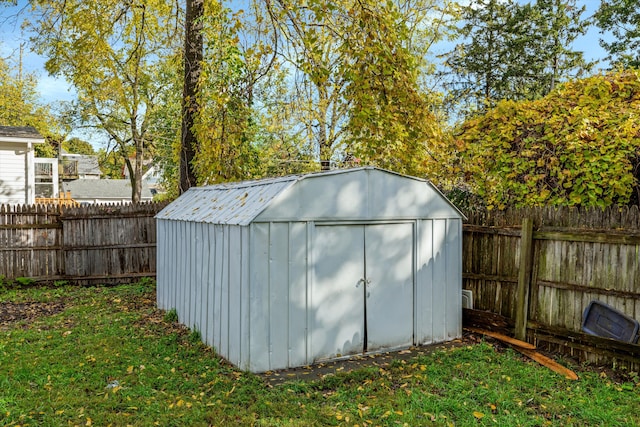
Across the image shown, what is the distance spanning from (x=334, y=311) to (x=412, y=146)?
4800 mm

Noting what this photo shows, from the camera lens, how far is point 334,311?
211 inches

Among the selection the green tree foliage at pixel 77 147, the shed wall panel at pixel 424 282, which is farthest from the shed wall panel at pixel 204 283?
the green tree foliage at pixel 77 147

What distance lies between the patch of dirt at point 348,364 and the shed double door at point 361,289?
11 centimetres

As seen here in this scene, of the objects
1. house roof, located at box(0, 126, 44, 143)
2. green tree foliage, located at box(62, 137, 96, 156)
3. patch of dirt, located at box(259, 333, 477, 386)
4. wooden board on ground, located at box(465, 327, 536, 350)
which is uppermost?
green tree foliage, located at box(62, 137, 96, 156)

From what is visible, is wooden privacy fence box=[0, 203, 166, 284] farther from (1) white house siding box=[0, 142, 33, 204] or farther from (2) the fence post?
(2) the fence post

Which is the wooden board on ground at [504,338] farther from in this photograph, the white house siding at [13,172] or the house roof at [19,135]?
the white house siding at [13,172]

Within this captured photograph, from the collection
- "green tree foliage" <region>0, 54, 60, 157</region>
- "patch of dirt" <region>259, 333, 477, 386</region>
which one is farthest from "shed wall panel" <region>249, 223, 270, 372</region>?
"green tree foliage" <region>0, 54, 60, 157</region>

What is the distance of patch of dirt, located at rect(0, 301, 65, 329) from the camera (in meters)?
7.35

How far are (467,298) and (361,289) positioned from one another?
1955 mm

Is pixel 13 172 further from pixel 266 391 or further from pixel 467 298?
pixel 467 298

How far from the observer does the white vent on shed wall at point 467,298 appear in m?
6.59

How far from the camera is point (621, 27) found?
22406 mm

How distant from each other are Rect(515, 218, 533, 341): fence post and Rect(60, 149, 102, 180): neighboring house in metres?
41.0

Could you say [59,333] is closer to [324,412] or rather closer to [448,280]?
[324,412]
